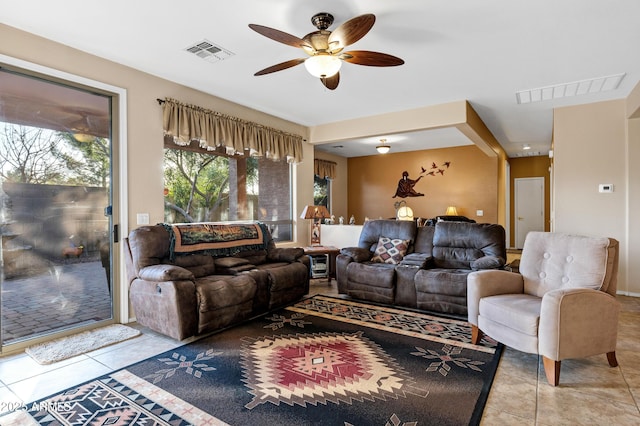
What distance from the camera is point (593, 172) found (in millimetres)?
4621

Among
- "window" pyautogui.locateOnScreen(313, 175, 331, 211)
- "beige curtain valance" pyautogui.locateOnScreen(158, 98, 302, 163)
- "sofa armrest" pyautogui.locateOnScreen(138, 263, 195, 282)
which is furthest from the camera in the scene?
"window" pyautogui.locateOnScreen(313, 175, 331, 211)

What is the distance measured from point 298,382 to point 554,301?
1730 mm

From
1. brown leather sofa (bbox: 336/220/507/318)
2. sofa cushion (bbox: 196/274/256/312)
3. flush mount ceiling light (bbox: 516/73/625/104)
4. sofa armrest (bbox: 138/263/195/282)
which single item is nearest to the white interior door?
flush mount ceiling light (bbox: 516/73/625/104)

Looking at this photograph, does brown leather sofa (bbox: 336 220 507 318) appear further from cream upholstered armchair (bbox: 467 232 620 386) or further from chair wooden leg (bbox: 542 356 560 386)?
chair wooden leg (bbox: 542 356 560 386)

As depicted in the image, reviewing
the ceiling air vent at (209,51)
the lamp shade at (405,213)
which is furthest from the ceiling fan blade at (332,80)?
the lamp shade at (405,213)

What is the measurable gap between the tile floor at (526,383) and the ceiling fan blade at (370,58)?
7.96 ft

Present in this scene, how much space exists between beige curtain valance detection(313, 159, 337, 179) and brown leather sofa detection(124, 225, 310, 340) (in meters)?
4.14

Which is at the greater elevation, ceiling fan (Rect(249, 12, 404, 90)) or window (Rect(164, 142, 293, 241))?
ceiling fan (Rect(249, 12, 404, 90))

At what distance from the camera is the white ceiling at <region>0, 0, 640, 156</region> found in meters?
2.46

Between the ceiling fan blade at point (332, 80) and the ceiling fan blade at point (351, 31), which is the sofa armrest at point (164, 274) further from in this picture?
the ceiling fan blade at point (351, 31)

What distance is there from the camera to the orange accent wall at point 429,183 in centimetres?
753

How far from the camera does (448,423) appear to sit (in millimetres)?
1792

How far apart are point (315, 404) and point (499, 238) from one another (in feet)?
9.96

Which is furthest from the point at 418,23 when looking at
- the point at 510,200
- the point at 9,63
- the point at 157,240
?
the point at 510,200
